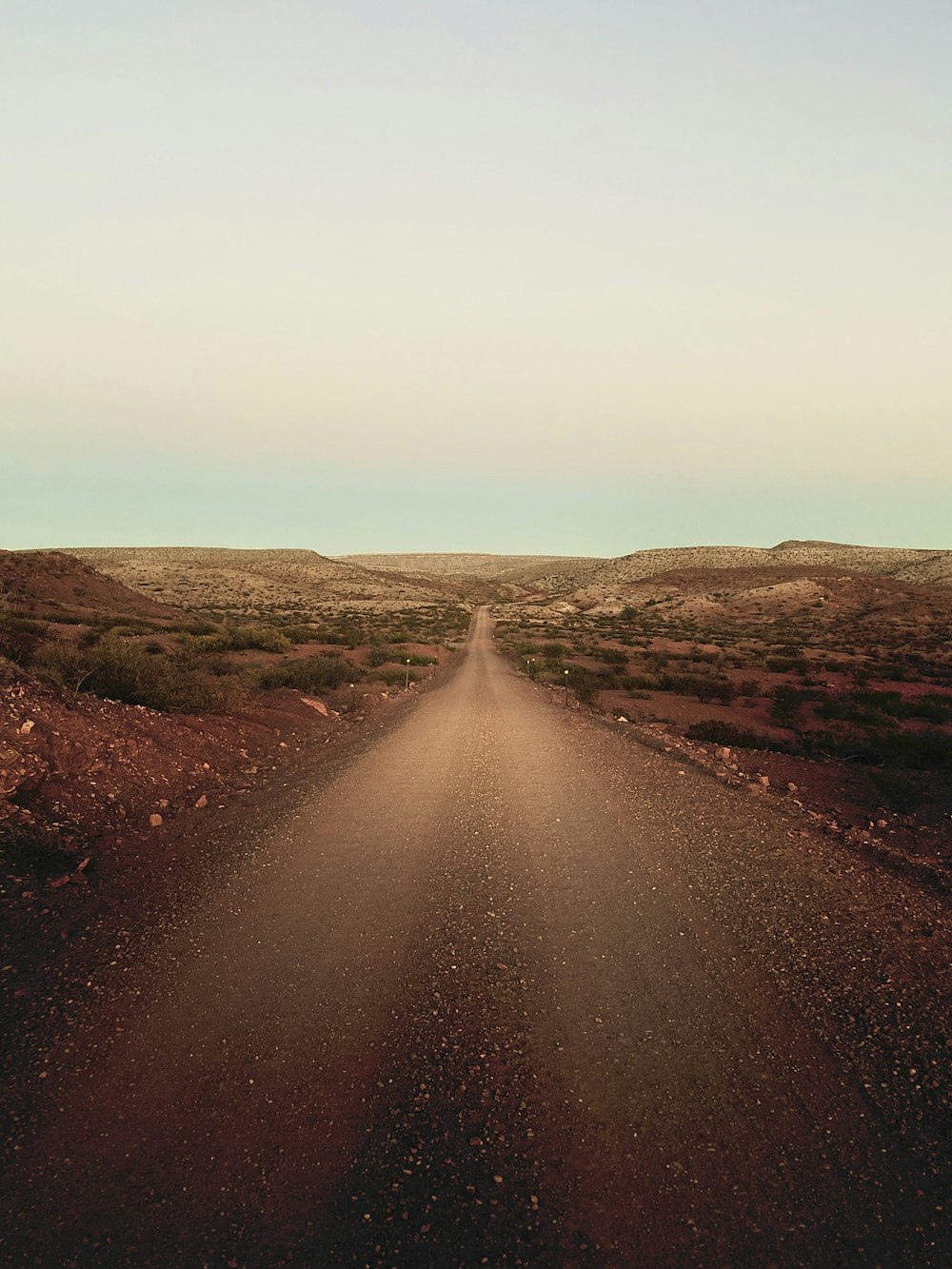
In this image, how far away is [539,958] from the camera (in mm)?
5922

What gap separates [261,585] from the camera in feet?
319

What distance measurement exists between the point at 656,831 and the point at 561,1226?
20.9ft

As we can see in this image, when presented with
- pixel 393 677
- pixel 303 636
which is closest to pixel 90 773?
pixel 393 677

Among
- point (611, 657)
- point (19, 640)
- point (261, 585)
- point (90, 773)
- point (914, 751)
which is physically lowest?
point (914, 751)

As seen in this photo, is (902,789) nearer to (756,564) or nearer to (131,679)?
(131,679)

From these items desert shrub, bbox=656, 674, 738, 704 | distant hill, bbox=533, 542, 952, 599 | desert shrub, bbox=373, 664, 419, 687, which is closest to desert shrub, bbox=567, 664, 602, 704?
desert shrub, bbox=656, 674, 738, 704

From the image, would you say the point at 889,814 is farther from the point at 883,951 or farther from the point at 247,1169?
the point at 247,1169

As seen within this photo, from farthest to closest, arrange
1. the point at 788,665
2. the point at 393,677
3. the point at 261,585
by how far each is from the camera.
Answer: the point at 261,585 < the point at 788,665 < the point at 393,677

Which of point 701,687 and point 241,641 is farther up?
point 241,641

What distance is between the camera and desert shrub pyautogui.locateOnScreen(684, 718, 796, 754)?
16.4 m

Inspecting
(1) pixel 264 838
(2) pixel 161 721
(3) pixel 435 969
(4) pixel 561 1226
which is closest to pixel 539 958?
(3) pixel 435 969

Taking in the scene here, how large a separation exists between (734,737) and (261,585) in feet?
297

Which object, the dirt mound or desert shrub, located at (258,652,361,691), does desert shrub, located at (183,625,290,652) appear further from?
the dirt mound

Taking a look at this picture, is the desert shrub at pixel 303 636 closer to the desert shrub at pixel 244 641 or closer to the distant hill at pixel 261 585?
the desert shrub at pixel 244 641
